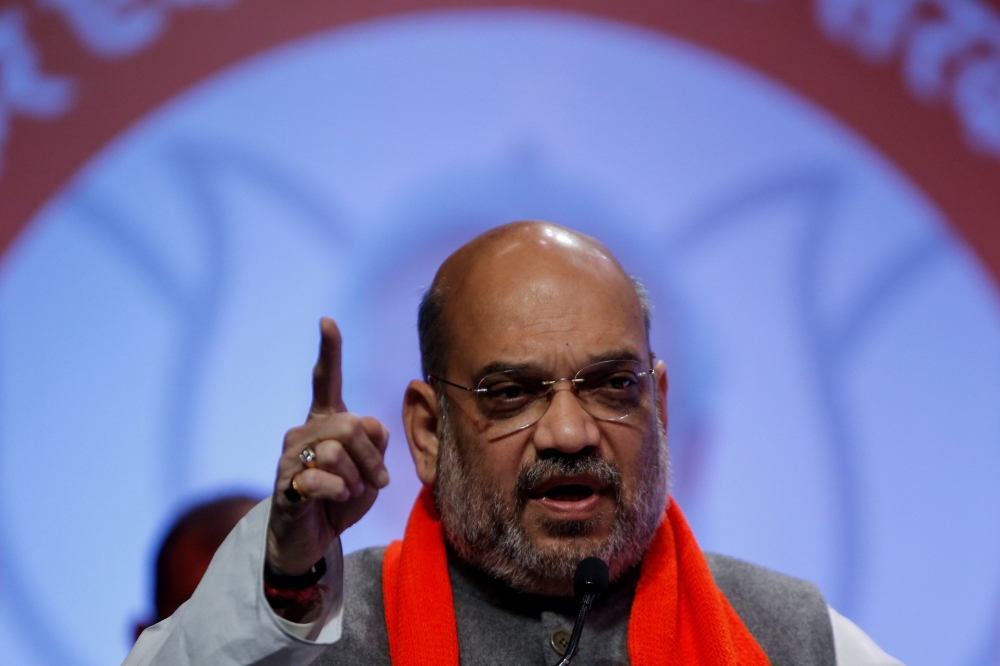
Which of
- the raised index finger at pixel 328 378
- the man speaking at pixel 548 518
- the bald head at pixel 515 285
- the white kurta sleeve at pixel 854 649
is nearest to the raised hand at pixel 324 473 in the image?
the raised index finger at pixel 328 378

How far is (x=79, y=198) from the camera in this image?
2.88 m

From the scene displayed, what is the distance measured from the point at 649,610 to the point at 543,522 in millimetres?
314

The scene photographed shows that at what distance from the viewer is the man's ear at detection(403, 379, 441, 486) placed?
2135 mm

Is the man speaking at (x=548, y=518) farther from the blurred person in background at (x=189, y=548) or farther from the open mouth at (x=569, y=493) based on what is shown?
the blurred person in background at (x=189, y=548)

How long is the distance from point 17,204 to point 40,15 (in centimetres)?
58

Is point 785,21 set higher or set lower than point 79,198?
higher

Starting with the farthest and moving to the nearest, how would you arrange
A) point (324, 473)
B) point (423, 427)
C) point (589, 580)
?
point (423, 427) < point (589, 580) < point (324, 473)

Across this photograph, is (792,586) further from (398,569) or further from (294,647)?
(294,647)

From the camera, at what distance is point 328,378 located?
57.8 inches

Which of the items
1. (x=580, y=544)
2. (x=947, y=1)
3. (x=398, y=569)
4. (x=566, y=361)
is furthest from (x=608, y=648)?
(x=947, y=1)

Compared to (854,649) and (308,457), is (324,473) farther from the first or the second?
(854,649)

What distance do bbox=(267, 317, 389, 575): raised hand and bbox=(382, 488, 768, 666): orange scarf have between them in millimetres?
428

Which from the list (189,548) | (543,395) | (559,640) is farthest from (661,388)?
(189,548)

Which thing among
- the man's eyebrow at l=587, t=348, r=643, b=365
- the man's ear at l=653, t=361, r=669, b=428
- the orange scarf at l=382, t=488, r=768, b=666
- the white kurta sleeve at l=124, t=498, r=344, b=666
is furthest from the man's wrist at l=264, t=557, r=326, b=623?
the man's ear at l=653, t=361, r=669, b=428
